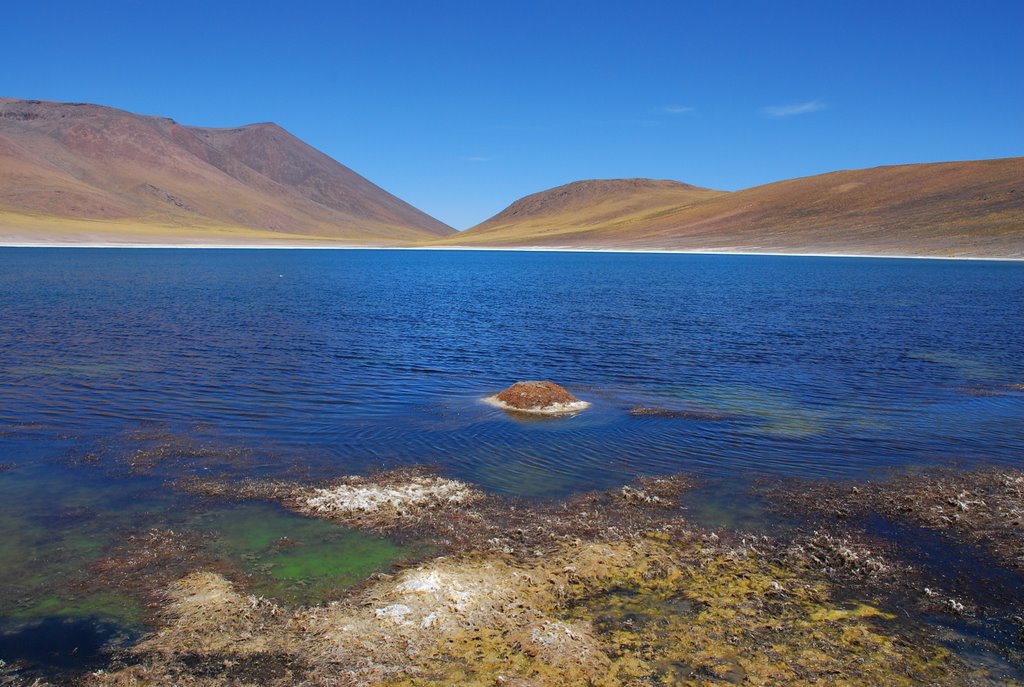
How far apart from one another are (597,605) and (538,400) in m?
9.12

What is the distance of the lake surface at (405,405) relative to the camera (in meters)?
9.74

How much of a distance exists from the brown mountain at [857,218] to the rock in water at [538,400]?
333 ft

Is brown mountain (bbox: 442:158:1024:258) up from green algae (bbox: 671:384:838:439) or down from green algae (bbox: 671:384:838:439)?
up

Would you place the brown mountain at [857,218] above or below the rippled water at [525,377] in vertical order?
above

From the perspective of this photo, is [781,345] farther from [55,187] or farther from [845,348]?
[55,187]

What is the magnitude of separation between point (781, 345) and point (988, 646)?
21.3 metres

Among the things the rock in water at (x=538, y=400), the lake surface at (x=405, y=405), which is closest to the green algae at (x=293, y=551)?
the lake surface at (x=405, y=405)

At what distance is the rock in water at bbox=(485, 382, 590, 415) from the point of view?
16406 mm

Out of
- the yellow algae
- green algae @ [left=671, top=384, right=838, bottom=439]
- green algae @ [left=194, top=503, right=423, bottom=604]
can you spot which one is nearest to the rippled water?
green algae @ [left=671, top=384, right=838, bottom=439]

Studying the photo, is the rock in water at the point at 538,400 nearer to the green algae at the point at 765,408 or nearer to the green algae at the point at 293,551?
the green algae at the point at 765,408

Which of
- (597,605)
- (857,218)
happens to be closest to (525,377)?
(597,605)

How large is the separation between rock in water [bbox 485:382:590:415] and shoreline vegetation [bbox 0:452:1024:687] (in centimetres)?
565

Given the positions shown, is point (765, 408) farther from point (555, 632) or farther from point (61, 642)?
point (61, 642)

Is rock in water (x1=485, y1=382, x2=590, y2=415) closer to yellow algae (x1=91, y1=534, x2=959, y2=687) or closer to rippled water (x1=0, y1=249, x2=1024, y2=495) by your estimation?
rippled water (x1=0, y1=249, x2=1024, y2=495)
